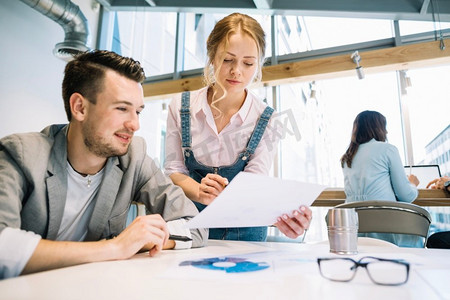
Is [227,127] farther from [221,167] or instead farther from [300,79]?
[300,79]

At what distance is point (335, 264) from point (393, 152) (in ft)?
6.18

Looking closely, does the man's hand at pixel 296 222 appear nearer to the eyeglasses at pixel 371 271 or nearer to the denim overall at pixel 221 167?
the denim overall at pixel 221 167

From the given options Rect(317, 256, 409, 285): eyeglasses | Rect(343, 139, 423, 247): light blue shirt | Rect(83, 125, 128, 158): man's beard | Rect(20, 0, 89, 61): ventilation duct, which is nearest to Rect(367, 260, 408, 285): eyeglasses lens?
Rect(317, 256, 409, 285): eyeglasses

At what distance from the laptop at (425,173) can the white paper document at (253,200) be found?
2766 millimetres

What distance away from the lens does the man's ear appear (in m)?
1.04

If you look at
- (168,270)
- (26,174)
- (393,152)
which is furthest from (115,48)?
(168,270)

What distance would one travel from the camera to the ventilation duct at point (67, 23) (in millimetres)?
3266

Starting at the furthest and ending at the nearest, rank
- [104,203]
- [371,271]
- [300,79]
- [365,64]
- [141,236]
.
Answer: [300,79] < [365,64] < [104,203] < [141,236] < [371,271]

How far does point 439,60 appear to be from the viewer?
3258mm

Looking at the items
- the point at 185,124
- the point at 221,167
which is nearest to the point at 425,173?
the point at 221,167

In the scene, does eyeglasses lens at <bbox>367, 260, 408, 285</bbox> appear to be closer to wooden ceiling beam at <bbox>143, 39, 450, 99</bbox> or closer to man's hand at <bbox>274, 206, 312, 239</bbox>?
man's hand at <bbox>274, 206, 312, 239</bbox>

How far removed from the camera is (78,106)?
105cm

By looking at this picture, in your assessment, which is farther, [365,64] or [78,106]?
[365,64]

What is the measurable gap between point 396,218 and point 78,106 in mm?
1459
